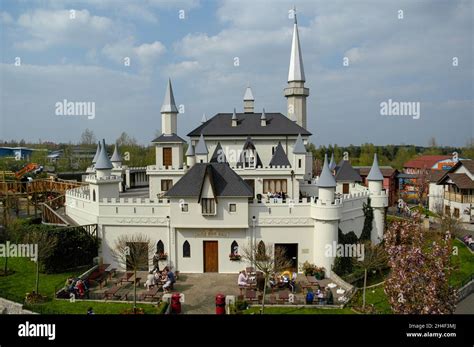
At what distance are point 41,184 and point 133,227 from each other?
21.6 metres


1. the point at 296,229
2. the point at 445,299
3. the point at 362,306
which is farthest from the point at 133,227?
the point at 445,299

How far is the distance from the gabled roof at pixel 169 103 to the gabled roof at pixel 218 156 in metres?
5.64

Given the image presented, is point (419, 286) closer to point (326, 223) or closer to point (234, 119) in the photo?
point (326, 223)

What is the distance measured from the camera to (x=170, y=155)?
104ft

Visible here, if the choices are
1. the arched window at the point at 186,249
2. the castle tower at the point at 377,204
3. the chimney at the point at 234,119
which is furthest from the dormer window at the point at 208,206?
the chimney at the point at 234,119

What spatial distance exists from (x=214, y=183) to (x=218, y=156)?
11484mm

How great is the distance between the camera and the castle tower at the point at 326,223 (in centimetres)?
2333

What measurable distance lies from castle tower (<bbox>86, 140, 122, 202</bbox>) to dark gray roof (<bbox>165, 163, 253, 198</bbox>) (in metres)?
4.73

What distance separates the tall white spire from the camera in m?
47.9

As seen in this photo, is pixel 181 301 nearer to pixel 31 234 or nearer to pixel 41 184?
pixel 31 234

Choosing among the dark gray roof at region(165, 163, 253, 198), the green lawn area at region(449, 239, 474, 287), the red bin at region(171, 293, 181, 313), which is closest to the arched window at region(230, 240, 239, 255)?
the dark gray roof at region(165, 163, 253, 198)

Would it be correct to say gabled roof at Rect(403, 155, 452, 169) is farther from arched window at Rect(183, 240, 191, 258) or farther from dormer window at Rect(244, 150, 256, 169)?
arched window at Rect(183, 240, 191, 258)

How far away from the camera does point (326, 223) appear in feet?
76.8
